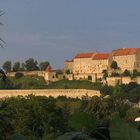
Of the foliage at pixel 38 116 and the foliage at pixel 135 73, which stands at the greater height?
the foliage at pixel 135 73

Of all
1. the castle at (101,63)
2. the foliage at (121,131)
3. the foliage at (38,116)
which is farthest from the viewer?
the castle at (101,63)

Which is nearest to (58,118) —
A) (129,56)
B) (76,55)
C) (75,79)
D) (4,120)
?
(4,120)

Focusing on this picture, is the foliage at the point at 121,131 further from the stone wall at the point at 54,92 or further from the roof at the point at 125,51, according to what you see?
the roof at the point at 125,51

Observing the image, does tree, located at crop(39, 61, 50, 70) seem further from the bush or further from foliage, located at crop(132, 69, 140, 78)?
foliage, located at crop(132, 69, 140, 78)

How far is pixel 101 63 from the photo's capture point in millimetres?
99188

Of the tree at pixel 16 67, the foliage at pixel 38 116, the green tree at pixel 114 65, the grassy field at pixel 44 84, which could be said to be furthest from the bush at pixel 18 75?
the foliage at pixel 38 116

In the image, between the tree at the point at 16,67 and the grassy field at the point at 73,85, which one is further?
the tree at the point at 16,67

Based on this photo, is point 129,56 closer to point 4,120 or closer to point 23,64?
point 23,64

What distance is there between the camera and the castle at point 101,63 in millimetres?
95062

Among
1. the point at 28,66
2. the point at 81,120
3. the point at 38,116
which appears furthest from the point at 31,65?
the point at 81,120

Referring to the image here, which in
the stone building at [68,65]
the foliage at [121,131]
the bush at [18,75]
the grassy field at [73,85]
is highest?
the stone building at [68,65]

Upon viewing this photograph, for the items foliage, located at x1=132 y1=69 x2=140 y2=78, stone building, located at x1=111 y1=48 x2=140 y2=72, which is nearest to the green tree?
stone building, located at x1=111 y1=48 x2=140 y2=72

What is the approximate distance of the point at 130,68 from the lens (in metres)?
96.1

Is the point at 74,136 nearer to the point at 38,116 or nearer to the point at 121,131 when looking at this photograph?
the point at 121,131
